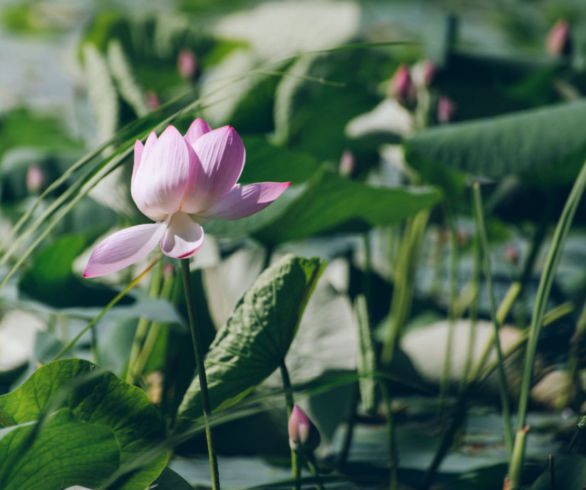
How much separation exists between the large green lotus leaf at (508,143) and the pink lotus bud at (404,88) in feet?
0.51

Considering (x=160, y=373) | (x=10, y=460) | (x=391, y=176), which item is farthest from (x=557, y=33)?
(x=10, y=460)

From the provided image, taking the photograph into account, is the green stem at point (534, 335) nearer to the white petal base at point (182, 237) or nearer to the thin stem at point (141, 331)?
the white petal base at point (182, 237)

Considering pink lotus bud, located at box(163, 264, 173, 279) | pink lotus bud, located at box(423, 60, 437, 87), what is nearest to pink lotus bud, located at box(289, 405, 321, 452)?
pink lotus bud, located at box(163, 264, 173, 279)

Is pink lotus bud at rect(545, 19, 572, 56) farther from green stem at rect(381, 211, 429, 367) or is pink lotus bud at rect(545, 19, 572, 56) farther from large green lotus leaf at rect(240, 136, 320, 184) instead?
large green lotus leaf at rect(240, 136, 320, 184)

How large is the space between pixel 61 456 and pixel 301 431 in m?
0.13

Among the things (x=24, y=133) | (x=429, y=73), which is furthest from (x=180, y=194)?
(x=24, y=133)

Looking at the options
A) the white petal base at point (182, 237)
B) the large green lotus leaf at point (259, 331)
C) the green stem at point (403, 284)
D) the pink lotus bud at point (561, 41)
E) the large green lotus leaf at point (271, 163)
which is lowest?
the green stem at point (403, 284)

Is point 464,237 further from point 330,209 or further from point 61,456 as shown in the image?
point 61,456

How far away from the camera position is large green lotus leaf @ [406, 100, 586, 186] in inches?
21.8

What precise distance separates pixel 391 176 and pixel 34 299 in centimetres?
96

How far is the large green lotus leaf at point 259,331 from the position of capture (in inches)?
16.1

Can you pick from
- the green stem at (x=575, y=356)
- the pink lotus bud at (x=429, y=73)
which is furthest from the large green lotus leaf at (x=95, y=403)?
the pink lotus bud at (x=429, y=73)

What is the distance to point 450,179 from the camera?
2.35 ft

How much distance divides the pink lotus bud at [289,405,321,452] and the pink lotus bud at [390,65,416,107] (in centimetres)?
48
